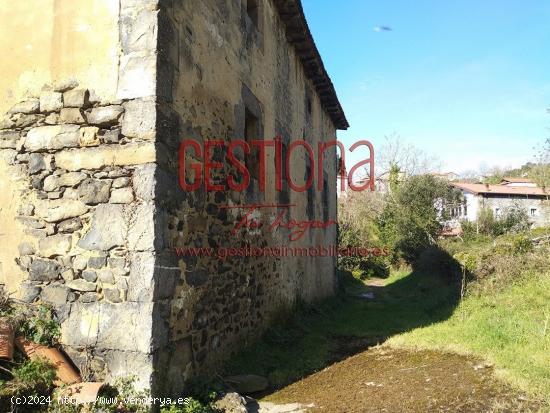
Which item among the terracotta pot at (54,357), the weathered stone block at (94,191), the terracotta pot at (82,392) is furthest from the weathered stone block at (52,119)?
the terracotta pot at (82,392)

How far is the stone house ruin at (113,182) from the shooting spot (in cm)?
376

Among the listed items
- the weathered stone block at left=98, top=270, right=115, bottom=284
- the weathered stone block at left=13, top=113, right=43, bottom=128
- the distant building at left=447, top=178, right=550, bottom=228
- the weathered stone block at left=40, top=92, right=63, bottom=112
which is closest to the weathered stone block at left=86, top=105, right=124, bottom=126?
the weathered stone block at left=40, top=92, right=63, bottom=112

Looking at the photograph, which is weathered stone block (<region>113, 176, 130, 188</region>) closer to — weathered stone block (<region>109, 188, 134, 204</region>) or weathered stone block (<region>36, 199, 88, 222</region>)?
weathered stone block (<region>109, 188, 134, 204</region>)

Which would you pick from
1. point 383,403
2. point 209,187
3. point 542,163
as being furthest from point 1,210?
point 542,163

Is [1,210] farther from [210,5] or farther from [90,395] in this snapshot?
[210,5]

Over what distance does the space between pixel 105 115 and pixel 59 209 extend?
99 cm

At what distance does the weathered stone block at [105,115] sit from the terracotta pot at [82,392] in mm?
2305

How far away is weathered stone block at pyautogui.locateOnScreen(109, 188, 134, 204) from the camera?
3.84m

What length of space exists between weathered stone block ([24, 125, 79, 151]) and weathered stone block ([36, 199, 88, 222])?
0.54m

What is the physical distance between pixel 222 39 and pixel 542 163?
1717 centimetres

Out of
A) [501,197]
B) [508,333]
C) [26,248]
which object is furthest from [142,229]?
[501,197]

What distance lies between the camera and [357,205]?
25.2 m

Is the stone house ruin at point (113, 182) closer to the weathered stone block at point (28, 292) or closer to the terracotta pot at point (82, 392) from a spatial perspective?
the weathered stone block at point (28, 292)

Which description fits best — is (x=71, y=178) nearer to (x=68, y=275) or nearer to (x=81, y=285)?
(x=68, y=275)
